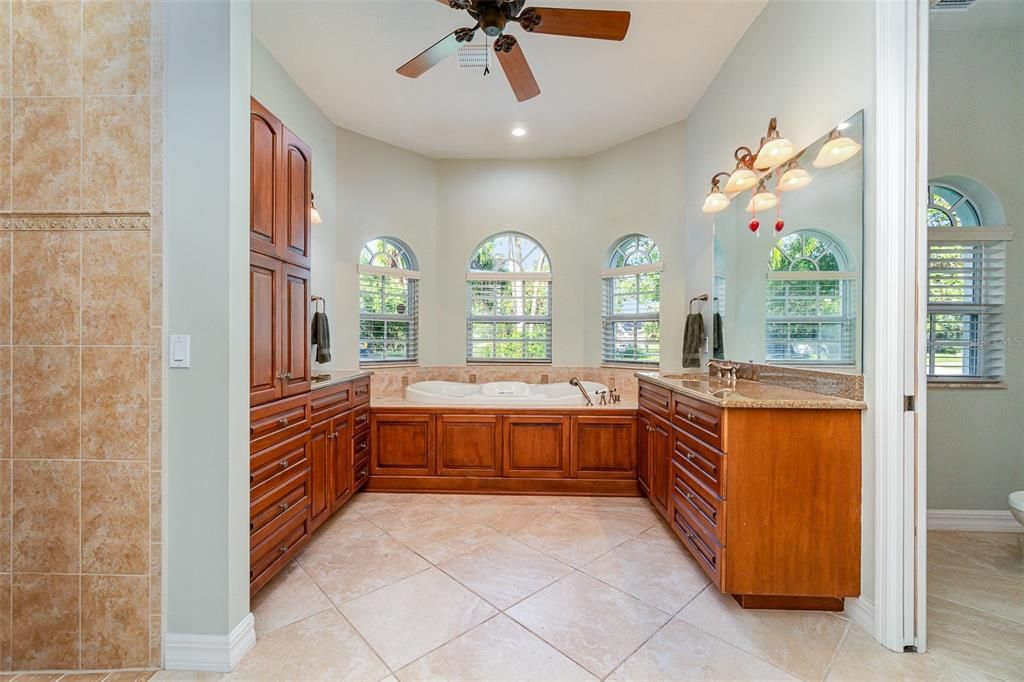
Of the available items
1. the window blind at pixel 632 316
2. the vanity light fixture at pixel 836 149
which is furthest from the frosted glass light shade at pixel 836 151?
the window blind at pixel 632 316

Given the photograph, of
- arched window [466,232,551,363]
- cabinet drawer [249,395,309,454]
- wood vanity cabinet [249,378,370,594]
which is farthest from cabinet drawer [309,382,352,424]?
arched window [466,232,551,363]

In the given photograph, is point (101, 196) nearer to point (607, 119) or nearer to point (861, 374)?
point (861, 374)

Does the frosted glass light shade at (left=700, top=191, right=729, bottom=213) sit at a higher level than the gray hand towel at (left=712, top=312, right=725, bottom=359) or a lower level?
higher

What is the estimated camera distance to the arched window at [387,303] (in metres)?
4.05

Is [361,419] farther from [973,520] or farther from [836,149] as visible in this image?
[973,520]

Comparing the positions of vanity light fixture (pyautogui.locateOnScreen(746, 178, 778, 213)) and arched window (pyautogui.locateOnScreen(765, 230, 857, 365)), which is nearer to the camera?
arched window (pyautogui.locateOnScreen(765, 230, 857, 365))

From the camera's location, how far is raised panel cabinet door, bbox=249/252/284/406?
1783 millimetres

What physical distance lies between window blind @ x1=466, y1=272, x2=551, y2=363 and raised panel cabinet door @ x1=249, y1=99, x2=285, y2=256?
254 centimetres

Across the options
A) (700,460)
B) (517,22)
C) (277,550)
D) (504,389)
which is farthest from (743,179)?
(277,550)

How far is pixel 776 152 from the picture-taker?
2143mm

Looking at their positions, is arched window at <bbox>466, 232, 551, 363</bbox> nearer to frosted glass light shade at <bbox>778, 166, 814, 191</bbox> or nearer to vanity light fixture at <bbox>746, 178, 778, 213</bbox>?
vanity light fixture at <bbox>746, 178, 778, 213</bbox>

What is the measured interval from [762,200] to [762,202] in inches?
0.5

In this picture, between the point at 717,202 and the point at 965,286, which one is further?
the point at 717,202

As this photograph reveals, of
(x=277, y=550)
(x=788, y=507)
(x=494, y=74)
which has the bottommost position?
(x=277, y=550)
